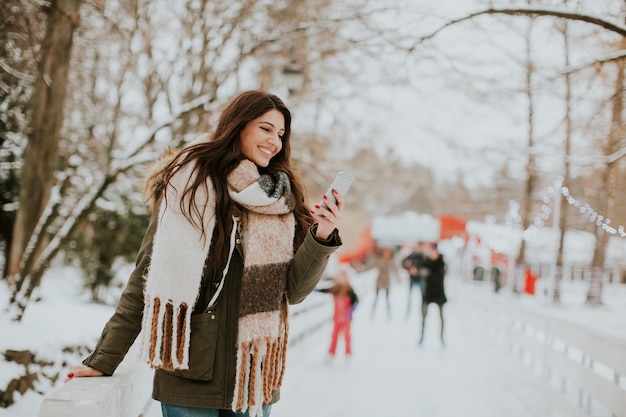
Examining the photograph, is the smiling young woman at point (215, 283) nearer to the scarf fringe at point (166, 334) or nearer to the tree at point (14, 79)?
the scarf fringe at point (166, 334)

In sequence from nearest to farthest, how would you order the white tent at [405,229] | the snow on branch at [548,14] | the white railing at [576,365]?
the white railing at [576,365], the snow on branch at [548,14], the white tent at [405,229]

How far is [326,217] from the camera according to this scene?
2180 mm

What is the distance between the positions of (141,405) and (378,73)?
24.0 feet

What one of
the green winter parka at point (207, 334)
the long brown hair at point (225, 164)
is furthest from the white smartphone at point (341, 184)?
the long brown hair at point (225, 164)

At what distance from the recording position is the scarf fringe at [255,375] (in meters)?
2.15

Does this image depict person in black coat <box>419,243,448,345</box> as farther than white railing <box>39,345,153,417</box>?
Yes

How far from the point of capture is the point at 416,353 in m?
9.55

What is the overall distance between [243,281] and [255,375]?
33cm

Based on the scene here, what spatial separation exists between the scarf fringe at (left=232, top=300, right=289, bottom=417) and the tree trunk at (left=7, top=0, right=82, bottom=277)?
4623mm

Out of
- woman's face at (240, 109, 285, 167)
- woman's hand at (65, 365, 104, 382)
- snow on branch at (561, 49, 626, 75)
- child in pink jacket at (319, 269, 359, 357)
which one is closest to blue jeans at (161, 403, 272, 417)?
woman's hand at (65, 365, 104, 382)

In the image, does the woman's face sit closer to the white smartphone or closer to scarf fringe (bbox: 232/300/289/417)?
the white smartphone

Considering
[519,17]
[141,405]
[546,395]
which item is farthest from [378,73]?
[141,405]

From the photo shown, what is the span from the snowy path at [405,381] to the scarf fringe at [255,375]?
356cm

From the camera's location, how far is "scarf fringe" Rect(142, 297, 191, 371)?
209 centimetres
